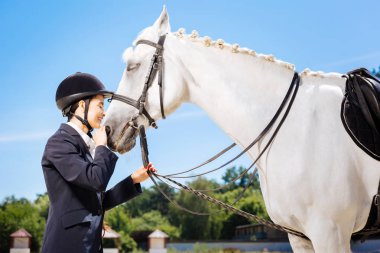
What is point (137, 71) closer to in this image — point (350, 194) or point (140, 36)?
point (140, 36)

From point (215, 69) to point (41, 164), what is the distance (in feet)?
4.31

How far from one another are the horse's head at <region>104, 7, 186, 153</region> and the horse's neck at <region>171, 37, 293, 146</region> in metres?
0.14

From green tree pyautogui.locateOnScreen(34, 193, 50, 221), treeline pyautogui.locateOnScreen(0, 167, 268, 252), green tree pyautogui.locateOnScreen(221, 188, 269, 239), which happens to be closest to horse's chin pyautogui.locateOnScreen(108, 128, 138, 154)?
treeline pyautogui.locateOnScreen(0, 167, 268, 252)

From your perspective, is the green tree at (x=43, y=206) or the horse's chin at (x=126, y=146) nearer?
the horse's chin at (x=126, y=146)

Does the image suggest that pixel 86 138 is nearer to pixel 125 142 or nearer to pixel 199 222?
pixel 125 142

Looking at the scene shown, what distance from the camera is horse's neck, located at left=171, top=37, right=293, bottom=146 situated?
9.17 feet

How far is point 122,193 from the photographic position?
2.67 meters

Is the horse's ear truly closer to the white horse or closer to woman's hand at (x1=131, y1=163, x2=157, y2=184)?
the white horse

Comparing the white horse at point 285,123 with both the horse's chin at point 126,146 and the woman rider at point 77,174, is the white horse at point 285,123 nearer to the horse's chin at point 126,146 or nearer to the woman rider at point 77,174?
the horse's chin at point 126,146

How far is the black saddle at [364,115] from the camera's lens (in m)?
2.59

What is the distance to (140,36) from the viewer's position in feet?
10.5

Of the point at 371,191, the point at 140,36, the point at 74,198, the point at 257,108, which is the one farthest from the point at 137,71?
the point at 371,191

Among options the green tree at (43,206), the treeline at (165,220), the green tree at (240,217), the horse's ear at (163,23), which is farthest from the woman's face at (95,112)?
the green tree at (43,206)

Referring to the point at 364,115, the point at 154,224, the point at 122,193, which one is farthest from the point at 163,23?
the point at 154,224
